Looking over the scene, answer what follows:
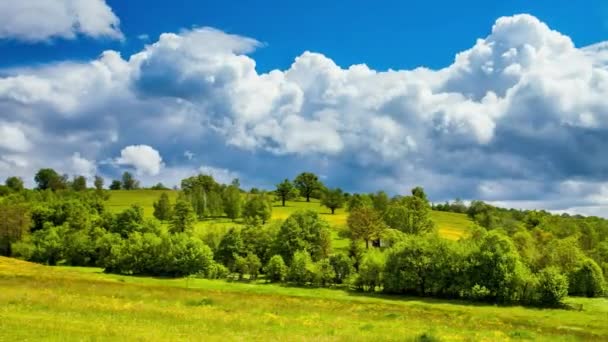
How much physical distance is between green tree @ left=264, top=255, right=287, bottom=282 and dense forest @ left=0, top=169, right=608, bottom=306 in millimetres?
185

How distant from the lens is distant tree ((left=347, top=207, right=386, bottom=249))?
5123 inches

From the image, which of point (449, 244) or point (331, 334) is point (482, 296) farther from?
point (331, 334)

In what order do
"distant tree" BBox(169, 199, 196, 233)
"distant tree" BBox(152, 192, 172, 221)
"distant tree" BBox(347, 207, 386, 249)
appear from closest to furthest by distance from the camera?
"distant tree" BBox(347, 207, 386, 249) → "distant tree" BBox(169, 199, 196, 233) → "distant tree" BBox(152, 192, 172, 221)

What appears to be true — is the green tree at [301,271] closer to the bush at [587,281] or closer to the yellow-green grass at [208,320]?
the yellow-green grass at [208,320]

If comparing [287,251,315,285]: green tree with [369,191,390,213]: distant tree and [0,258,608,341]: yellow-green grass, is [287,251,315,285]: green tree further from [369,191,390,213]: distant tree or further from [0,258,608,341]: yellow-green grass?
[369,191,390,213]: distant tree

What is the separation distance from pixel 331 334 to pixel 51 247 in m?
98.2

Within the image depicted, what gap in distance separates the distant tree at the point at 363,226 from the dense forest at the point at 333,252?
255mm

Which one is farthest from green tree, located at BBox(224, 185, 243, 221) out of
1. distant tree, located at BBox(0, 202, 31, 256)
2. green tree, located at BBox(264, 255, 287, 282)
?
green tree, located at BBox(264, 255, 287, 282)

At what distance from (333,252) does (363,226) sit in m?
17.2

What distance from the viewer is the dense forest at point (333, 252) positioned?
8506 cm

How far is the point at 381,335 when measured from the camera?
116 feet

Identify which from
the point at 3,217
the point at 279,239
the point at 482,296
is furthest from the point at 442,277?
the point at 3,217

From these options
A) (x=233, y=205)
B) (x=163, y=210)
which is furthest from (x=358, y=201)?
(x=163, y=210)

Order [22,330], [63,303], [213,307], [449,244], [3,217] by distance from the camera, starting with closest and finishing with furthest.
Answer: [22,330] < [63,303] < [213,307] < [449,244] < [3,217]
